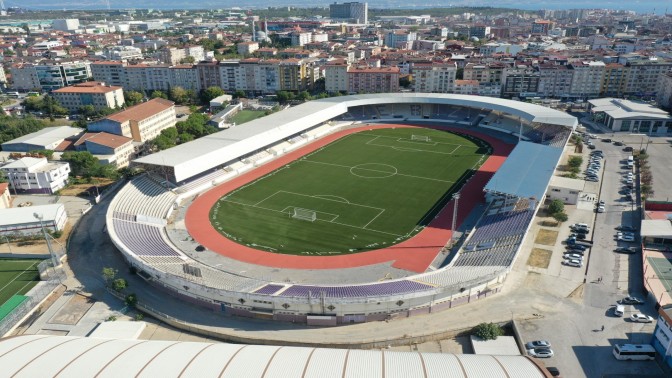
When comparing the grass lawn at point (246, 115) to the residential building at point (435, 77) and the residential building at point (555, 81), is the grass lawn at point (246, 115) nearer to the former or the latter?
the residential building at point (435, 77)

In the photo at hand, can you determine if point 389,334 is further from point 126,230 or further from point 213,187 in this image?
point 213,187

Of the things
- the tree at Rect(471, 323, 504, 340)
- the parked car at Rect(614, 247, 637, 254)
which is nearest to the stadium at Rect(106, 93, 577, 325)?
the tree at Rect(471, 323, 504, 340)

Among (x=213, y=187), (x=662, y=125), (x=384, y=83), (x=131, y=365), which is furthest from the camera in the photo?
(x=384, y=83)

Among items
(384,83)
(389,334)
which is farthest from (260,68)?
(389,334)

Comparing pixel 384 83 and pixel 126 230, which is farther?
pixel 384 83

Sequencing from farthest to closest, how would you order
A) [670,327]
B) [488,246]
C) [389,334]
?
[488,246], [389,334], [670,327]

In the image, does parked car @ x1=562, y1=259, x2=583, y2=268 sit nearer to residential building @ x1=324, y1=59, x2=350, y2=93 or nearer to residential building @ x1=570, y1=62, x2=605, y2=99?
residential building @ x1=570, y1=62, x2=605, y2=99
